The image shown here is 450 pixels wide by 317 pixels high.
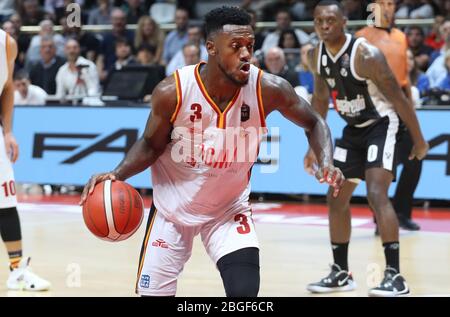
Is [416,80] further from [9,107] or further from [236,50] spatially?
[236,50]

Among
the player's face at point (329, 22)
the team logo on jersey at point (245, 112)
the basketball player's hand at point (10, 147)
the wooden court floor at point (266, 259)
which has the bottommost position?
the wooden court floor at point (266, 259)

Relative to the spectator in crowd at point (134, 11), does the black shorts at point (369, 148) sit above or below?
below

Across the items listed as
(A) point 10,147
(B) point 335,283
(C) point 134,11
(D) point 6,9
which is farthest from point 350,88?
(D) point 6,9

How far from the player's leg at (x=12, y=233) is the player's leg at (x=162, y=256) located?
2.10 metres

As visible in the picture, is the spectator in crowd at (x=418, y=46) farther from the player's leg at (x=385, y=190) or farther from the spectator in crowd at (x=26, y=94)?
Answer: the player's leg at (x=385, y=190)

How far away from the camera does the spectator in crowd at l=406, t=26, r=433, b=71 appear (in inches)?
508

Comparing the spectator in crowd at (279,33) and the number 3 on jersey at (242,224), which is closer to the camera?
the number 3 on jersey at (242,224)

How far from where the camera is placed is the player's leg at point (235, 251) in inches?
170

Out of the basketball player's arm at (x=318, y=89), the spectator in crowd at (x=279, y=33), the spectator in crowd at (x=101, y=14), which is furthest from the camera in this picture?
the spectator in crowd at (x=101, y=14)

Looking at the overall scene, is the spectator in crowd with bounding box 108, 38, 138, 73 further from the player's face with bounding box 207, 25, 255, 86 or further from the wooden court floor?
the player's face with bounding box 207, 25, 255, 86

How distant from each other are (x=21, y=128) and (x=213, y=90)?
832cm

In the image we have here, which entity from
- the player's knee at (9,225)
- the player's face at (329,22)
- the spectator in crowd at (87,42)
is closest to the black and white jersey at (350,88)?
the player's face at (329,22)

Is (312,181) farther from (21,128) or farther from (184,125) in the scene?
(184,125)

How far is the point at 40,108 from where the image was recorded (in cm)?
1236
